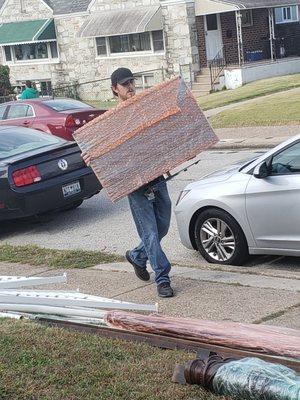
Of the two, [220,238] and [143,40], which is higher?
[143,40]

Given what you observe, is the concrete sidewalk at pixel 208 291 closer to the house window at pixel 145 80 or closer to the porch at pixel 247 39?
the porch at pixel 247 39

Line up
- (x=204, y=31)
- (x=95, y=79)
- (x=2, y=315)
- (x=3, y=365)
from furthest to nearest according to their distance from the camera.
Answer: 1. (x=95, y=79)
2. (x=204, y=31)
3. (x=2, y=315)
4. (x=3, y=365)

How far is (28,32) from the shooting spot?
1655 inches

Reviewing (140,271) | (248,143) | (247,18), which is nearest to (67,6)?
(247,18)

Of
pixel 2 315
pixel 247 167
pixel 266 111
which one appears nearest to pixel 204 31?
pixel 266 111

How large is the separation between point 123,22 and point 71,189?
27.1 meters

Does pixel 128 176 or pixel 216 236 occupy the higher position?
pixel 128 176

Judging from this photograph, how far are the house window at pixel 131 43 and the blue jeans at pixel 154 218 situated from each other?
101 feet

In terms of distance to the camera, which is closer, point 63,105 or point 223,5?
point 63,105

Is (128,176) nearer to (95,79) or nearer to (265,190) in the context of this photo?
(265,190)

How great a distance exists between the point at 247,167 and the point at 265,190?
1.96 ft

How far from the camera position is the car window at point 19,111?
20866 millimetres

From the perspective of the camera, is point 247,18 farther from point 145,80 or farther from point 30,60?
point 30,60

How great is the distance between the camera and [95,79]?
134 ft
